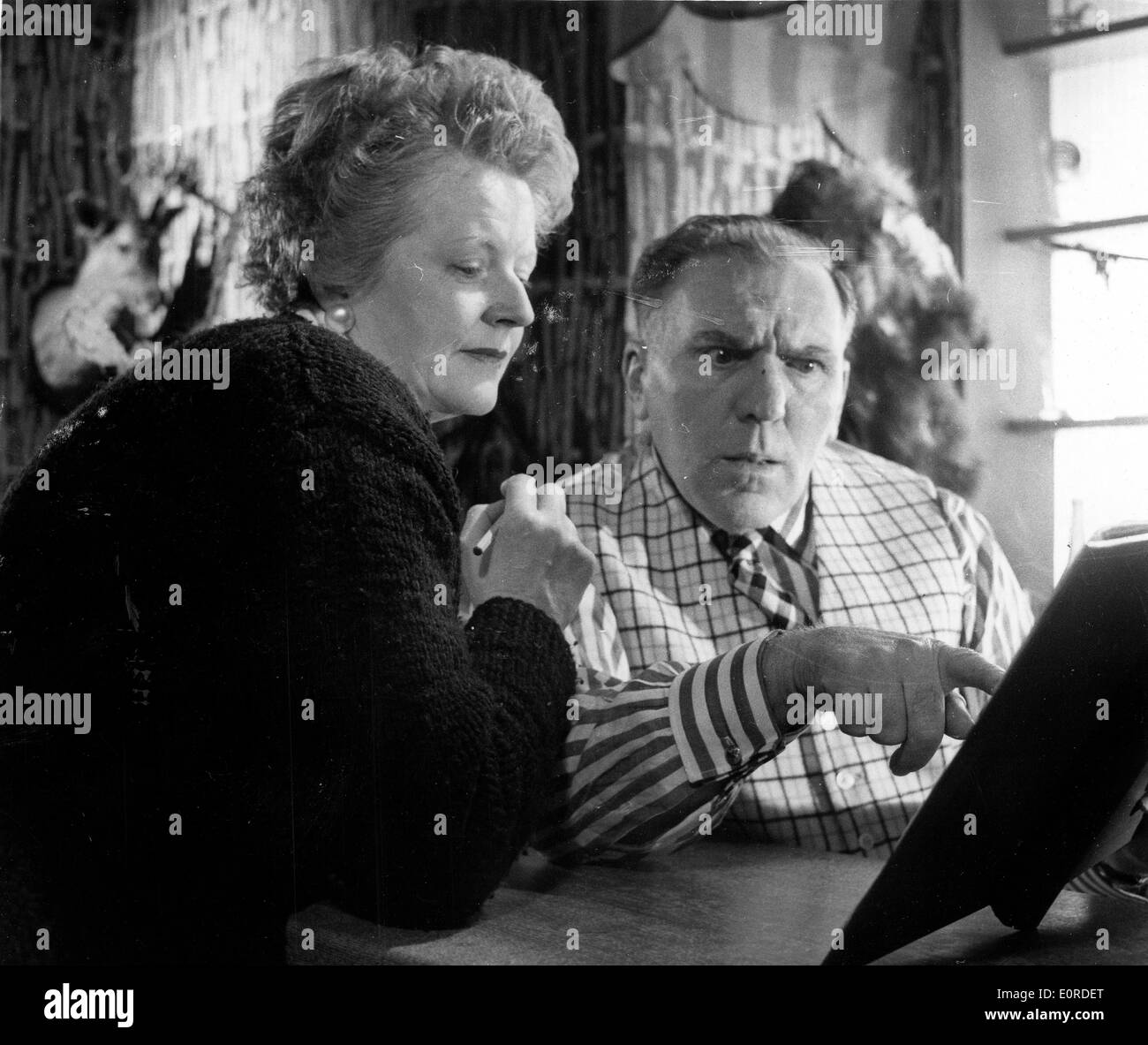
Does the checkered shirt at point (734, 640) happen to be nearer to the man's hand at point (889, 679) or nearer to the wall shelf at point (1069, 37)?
the man's hand at point (889, 679)

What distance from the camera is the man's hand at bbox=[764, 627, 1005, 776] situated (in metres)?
1.60

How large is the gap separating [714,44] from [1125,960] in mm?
1394

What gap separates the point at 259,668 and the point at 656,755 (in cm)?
54

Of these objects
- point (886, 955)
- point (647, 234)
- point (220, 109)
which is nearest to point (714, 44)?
point (647, 234)

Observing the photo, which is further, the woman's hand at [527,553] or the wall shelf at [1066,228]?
the wall shelf at [1066,228]

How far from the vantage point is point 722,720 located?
158cm

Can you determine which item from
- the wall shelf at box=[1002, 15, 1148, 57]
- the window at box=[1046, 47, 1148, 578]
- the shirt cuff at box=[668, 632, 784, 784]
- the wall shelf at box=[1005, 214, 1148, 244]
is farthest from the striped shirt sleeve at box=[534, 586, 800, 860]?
the wall shelf at box=[1002, 15, 1148, 57]

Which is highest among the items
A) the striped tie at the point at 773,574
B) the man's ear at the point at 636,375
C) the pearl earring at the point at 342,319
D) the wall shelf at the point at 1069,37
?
the wall shelf at the point at 1069,37

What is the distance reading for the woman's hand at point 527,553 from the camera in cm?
160

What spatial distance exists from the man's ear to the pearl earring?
1.27 ft

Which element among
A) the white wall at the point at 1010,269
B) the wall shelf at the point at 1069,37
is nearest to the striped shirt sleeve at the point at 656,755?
the white wall at the point at 1010,269

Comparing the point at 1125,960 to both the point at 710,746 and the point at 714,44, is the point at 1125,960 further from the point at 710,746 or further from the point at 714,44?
the point at 714,44

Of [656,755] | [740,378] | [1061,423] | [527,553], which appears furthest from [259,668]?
[1061,423]

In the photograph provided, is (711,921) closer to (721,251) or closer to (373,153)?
(721,251)
